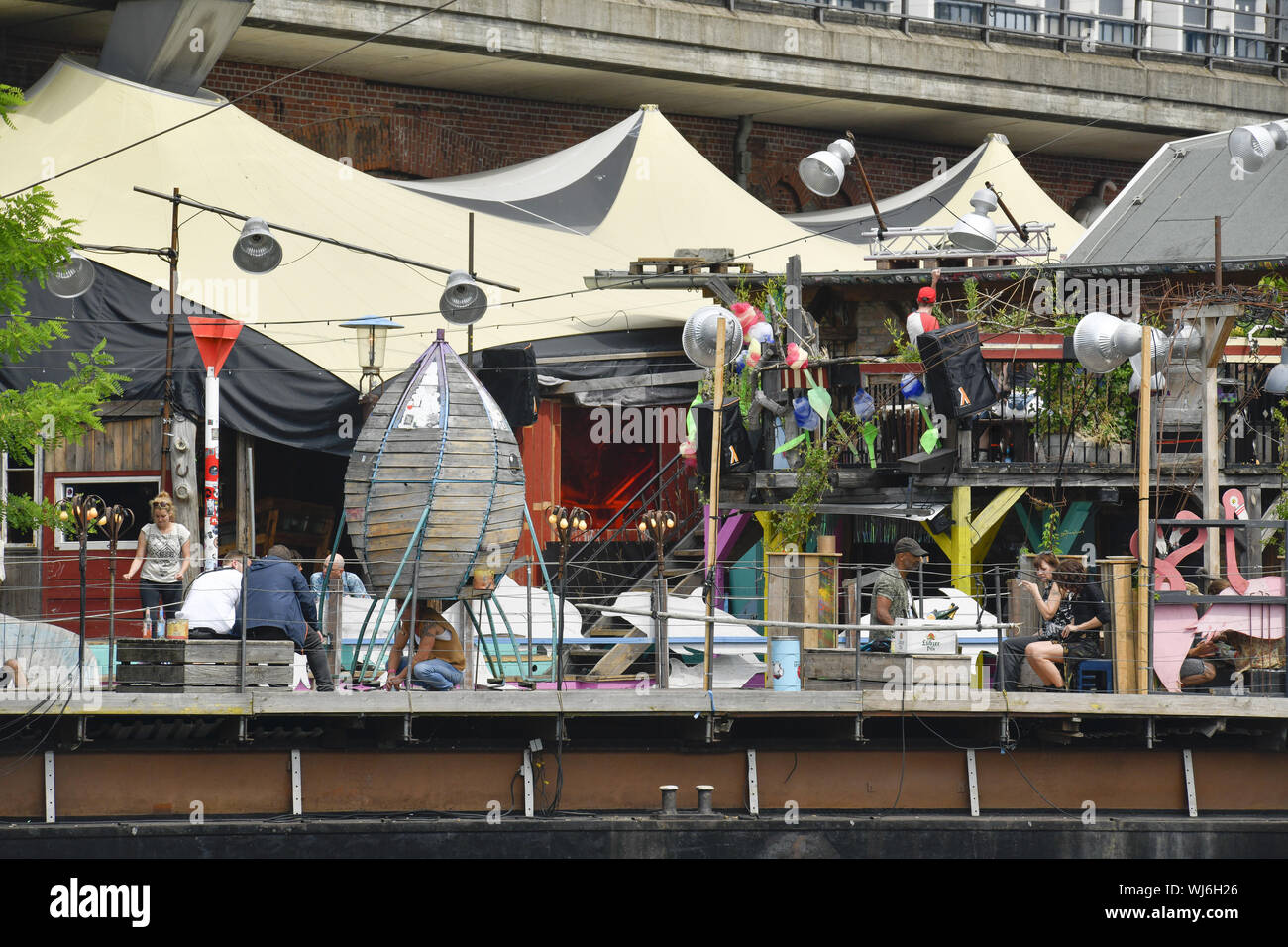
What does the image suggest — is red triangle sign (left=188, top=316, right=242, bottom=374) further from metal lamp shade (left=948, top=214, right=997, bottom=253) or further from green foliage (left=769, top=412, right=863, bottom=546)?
metal lamp shade (left=948, top=214, right=997, bottom=253)

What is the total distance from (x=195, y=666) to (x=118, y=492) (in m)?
7.37

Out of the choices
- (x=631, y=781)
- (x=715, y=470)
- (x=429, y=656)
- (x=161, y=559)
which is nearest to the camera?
(x=631, y=781)

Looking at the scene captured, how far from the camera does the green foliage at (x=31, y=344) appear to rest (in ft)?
44.1

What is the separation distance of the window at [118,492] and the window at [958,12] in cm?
1451

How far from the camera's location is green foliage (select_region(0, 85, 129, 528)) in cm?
1345

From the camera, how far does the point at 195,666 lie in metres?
11.3

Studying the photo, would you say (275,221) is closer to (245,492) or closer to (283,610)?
(245,492)

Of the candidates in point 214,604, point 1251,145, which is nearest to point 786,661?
point 214,604

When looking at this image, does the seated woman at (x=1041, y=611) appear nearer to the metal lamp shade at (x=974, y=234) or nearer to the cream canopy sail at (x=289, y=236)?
the metal lamp shade at (x=974, y=234)

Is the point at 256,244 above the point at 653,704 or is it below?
above

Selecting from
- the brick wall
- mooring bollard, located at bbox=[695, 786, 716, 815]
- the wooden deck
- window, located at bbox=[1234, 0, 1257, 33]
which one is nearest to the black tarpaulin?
the brick wall

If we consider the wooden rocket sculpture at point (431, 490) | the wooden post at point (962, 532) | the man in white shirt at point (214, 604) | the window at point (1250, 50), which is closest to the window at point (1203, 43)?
the window at point (1250, 50)

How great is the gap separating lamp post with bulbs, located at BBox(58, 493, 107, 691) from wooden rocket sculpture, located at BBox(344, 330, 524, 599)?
1.75 m

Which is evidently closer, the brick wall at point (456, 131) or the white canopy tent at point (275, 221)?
the white canopy tent at point (275, 221)
